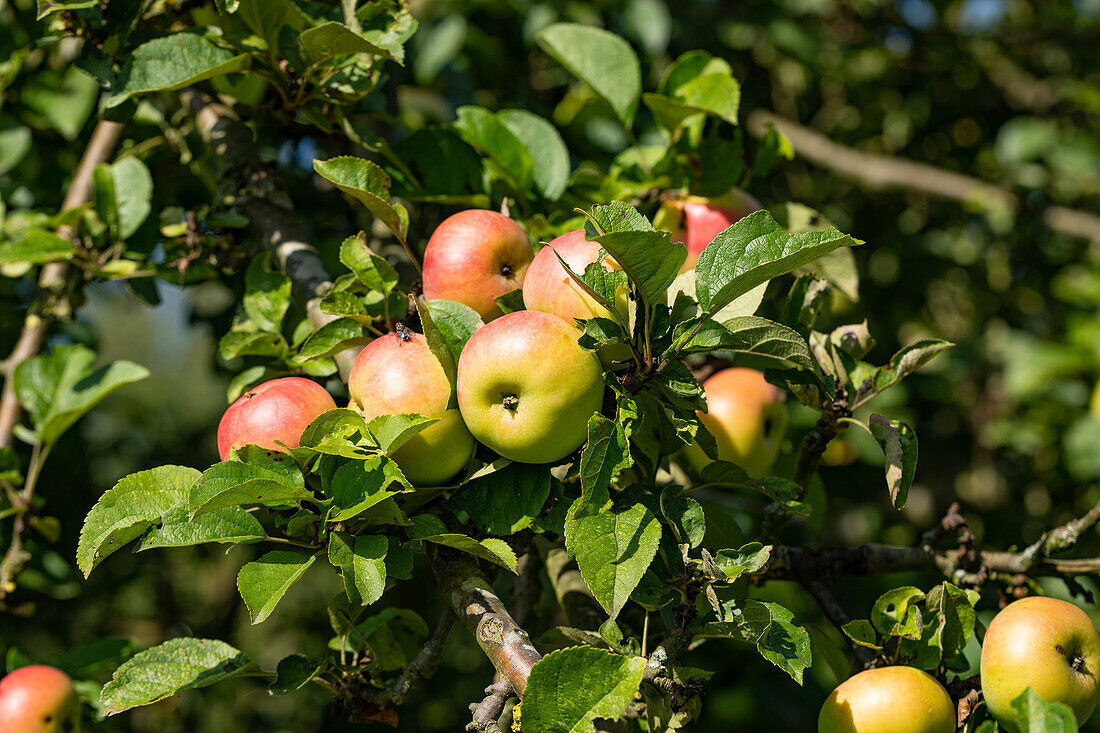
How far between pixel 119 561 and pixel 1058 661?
2.96 metres

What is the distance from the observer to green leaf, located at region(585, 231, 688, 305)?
71cm

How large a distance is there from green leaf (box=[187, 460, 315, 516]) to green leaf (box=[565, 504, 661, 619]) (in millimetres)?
261

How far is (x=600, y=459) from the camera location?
0.77 metres

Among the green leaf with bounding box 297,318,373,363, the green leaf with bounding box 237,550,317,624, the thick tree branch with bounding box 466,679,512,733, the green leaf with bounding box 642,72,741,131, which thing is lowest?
the thick tree branch with bounding box 466,679,512,733

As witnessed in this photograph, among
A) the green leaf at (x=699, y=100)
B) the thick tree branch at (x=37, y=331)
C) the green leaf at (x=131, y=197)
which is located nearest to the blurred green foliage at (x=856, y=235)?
the thick tree branch at (x=37, y=331)

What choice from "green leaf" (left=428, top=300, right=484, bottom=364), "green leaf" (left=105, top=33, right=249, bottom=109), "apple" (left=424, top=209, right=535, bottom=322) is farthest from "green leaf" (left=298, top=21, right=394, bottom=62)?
"green leaf" (left=428, top=300, right=484, bottom=364)

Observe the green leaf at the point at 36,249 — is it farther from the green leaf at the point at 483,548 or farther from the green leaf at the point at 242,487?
the green leaf at the point at 483,548

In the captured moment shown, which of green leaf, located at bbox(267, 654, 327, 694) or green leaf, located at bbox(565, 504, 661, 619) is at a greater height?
green leaf, located at bbox(565, 504, 661, 619)

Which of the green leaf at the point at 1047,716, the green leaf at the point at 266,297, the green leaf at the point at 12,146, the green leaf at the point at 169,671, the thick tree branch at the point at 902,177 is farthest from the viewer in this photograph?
the thick tree branch at the point at 902,177

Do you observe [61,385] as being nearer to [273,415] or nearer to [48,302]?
[48,302]

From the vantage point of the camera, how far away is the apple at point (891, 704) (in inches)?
32.3

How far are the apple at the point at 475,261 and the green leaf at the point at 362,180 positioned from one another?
7cm

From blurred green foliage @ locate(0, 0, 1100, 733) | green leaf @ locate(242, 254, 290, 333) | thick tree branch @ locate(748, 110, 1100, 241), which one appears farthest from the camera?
thick tree branch @ locate(748, 110, 1100, 241)

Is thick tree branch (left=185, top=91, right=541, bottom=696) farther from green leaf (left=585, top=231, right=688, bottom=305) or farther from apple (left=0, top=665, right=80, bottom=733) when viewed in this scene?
apple (left=0, top=665, right=80, bottom=733)
